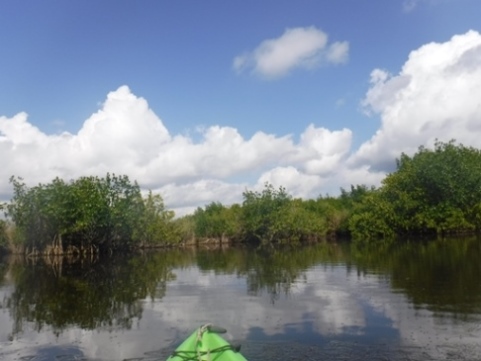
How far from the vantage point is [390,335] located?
36.5ft

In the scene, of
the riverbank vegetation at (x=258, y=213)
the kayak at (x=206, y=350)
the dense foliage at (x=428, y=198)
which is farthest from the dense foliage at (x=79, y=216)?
the kayak at (x=206, y=350)

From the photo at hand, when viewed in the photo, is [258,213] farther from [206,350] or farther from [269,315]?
[206,350]

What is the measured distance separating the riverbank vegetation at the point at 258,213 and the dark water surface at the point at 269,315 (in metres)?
33.0

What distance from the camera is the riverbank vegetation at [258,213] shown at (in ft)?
186

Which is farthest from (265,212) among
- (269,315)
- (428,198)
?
(269,315)

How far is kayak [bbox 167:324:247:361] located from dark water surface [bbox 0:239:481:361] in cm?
285

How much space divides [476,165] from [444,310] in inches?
2214

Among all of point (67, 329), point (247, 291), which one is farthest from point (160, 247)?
point (67, 329)

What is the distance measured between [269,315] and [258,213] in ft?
211

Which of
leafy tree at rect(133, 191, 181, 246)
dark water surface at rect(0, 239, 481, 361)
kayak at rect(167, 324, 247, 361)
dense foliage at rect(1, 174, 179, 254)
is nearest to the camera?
kayak at rect(167, 324, 247, 361)

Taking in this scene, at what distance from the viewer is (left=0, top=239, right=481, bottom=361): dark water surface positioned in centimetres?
1041

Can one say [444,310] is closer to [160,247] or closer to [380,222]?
[380,222]

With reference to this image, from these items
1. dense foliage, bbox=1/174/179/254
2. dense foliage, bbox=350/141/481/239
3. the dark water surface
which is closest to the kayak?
the dark water surface

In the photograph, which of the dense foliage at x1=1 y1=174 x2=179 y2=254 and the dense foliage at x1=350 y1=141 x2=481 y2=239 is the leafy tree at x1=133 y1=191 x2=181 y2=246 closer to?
the dense foliage at x1=1 y1=174 x2=179 y2=254
